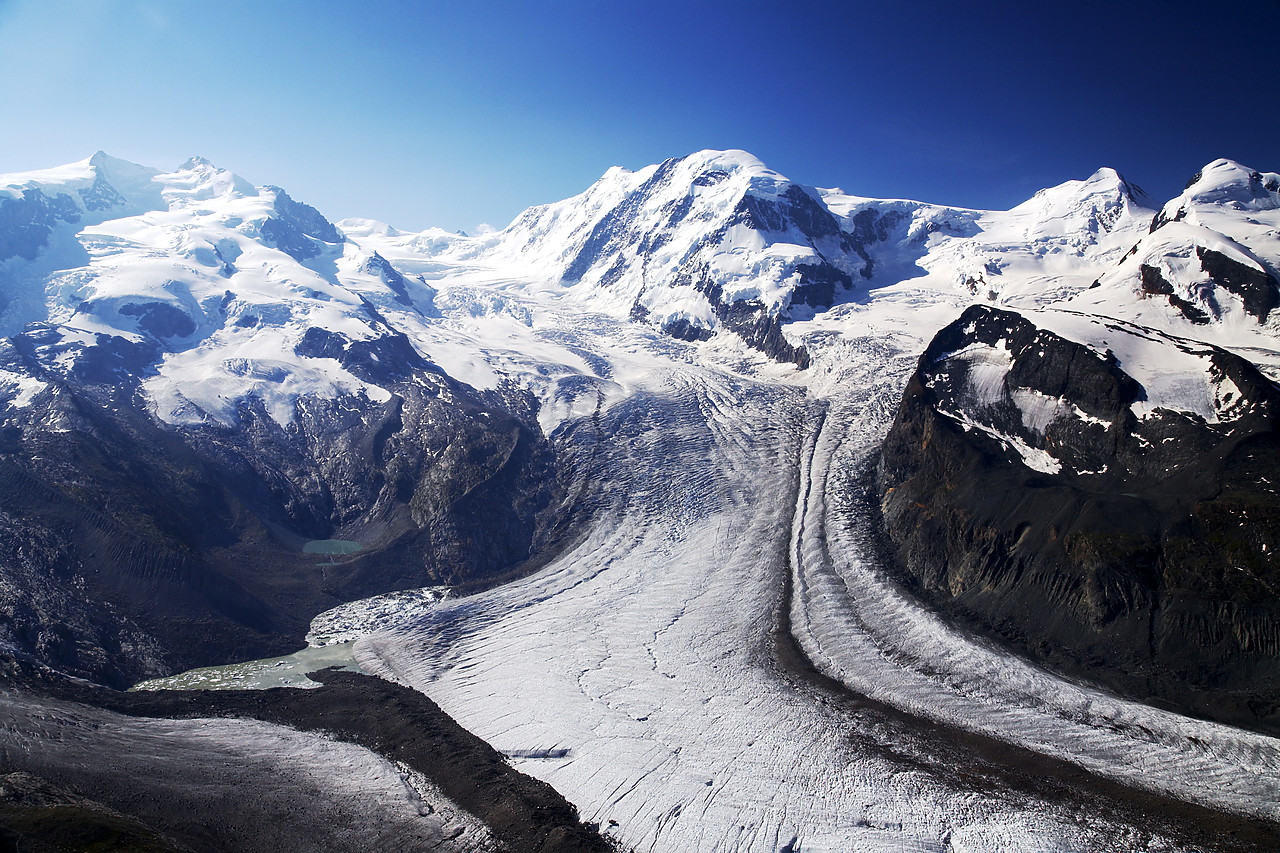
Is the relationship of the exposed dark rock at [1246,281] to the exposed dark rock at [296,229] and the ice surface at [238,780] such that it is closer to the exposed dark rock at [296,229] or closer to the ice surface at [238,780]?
the ice surface at [238,780]

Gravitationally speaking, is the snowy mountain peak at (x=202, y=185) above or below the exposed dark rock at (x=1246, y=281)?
above

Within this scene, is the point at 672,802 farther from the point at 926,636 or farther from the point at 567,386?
the point at 567,386

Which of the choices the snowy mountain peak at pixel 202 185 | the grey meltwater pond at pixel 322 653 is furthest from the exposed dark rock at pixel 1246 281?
the snowy mountain peak at pixel 202 185

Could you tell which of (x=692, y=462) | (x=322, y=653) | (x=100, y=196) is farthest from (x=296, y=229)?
(x=322, y=653)

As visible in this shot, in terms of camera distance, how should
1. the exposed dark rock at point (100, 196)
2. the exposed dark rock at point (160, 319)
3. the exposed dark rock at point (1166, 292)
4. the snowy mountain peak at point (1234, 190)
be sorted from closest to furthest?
1. the exposed dark rock at point (1166, 292)
2. the exposed dark rock at point (160, 319)
3. the snowy mountain peak at point (1234, 190)
4. the exposed dark rock at point (100, 196)

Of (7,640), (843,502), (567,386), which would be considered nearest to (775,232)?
(567,386)

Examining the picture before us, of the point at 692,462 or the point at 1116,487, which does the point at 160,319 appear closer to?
the point at 692,462
